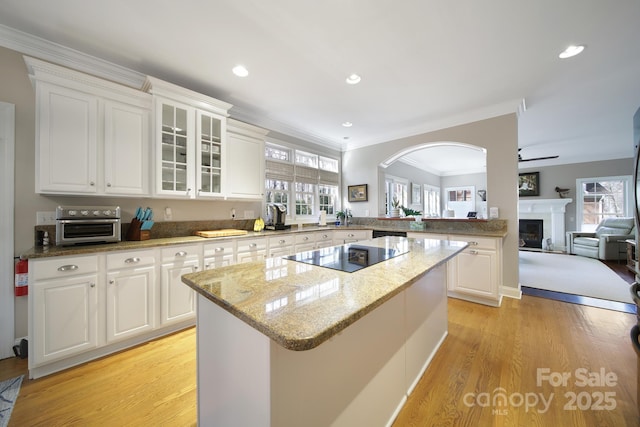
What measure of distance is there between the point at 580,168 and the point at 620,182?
85 cm

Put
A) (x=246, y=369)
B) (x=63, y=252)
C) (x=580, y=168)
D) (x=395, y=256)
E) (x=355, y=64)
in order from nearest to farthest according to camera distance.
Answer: (x=246, y=369)
(x=395, y=256)
(x=63, y=252)
(x=355, y=64)
(x=580, y=168)

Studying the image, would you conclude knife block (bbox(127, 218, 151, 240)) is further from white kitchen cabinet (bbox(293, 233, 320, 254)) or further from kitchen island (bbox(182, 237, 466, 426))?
white kitchen cabinet (bbox(293, 233, 320, 254))

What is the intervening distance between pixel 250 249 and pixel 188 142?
1.38 m

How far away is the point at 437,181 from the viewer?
28.8 feet

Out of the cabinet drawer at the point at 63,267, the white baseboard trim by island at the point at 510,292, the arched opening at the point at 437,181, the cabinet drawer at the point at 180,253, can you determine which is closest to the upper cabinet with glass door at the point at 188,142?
the cabinet drawer at the point at 180,253

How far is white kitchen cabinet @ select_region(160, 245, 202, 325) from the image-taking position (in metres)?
2.20

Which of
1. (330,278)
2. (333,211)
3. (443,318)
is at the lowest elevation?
(443,318)

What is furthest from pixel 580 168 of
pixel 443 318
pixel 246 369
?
pixel 246 369

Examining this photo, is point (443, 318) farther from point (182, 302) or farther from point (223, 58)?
point (223, 58)

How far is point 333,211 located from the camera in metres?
4.98

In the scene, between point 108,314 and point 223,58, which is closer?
point 108,314

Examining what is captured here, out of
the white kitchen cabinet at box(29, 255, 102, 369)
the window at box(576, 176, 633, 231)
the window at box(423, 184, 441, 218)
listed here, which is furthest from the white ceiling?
the window at box(423, 184, 441, 218)

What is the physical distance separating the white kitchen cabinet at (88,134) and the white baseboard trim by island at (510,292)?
4.49m

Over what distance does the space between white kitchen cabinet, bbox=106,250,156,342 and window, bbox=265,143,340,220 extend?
200 cm
